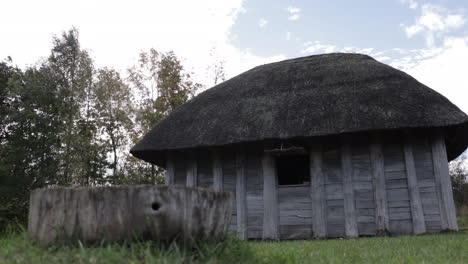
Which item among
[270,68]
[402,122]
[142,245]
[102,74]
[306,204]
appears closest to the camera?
[142,245]

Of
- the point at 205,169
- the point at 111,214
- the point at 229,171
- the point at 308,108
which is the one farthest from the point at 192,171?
the point at 111,214

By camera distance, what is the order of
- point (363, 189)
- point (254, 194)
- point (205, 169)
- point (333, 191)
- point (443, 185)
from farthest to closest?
point (205, 169) → point (254, 194) → point (333, 191) → point (363, 189) → point (443, 185)

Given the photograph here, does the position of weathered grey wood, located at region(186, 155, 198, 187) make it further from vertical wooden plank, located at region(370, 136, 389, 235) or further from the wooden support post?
vertical wooden plank, located at region(370, 136, 389, 235)

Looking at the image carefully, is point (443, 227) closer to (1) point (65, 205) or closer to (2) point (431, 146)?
(2) point (431, 146)

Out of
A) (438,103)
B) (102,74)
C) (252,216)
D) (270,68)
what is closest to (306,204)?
(252,216)

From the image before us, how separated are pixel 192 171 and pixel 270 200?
7.38 feet

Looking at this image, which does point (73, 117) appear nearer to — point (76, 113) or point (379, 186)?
point (76, 113)

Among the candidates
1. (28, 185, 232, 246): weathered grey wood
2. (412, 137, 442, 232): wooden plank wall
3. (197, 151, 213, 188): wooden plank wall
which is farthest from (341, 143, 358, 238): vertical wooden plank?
(28, 185, 232, 246): weathered grey wood

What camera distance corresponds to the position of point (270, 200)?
8984 millimetres

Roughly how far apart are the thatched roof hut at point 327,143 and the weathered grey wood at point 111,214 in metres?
→ 5.70

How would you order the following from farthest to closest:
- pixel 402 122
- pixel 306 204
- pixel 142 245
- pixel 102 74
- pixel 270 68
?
pixel 102 74 → pixel 270 68 → pixel 306 204 → pixel 402 122 → pixel 142 245

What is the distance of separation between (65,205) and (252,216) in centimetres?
684

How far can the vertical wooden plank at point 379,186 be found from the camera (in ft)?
26.5

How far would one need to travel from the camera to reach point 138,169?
72.4 feet
